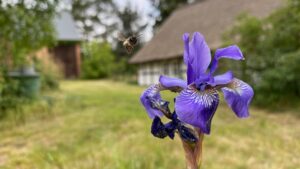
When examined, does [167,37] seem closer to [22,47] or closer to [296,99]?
[296,99]

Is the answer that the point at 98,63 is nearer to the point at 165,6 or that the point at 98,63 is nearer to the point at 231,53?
the point at 165,6

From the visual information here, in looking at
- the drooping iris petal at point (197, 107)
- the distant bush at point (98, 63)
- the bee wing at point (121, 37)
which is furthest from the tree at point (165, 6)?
the drooping iris petal at point (197, 107)

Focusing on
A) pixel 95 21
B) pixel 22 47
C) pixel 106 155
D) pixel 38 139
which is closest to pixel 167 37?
pixel 22 47

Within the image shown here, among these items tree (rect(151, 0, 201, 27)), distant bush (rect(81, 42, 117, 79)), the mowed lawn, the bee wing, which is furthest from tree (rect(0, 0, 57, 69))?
tree (rect(151, 0, 201, 27))

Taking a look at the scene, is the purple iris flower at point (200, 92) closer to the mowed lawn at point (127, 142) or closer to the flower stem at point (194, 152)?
the flower stem at point (194, 152)

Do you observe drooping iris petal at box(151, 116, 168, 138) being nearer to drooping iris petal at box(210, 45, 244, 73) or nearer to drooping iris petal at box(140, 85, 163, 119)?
drooping iris petal at box(140, 85, 163, 119)

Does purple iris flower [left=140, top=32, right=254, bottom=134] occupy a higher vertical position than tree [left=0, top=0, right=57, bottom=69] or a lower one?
lower

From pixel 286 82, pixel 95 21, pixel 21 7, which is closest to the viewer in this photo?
pixel 21 7
